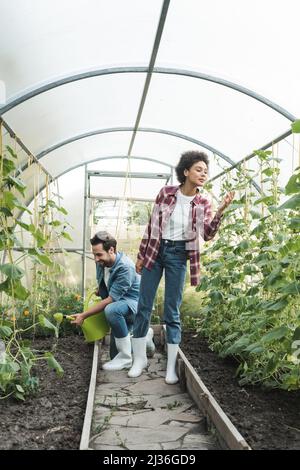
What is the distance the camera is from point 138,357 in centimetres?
402

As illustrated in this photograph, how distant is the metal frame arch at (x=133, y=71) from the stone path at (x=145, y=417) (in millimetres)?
2545

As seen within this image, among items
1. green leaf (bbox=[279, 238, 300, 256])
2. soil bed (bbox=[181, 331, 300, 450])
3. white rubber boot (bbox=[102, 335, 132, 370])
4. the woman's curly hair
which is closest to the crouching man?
white rubber boot (bbox=[102, 335, 132, 370])

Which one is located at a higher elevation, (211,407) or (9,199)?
(9,199)

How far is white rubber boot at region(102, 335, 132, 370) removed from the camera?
4195 millimetres

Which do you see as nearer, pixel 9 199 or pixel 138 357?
pixel 9 199

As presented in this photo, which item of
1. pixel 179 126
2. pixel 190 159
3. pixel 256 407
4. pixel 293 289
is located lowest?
pixel 256 407

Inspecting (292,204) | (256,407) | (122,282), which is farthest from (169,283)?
(292,204)

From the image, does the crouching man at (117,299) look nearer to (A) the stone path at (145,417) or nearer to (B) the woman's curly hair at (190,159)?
(A) the stone path at (145,417)

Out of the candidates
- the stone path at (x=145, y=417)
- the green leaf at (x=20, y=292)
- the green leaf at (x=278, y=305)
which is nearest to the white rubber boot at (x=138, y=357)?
the stone path at (x=145, y=417)

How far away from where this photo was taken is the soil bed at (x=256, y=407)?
8.19 ft

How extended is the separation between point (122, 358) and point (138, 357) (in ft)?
1.00

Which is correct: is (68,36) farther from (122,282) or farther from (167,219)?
(122,282)

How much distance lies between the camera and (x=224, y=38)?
4.18m

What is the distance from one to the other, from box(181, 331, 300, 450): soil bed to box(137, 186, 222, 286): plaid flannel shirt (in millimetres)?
840
